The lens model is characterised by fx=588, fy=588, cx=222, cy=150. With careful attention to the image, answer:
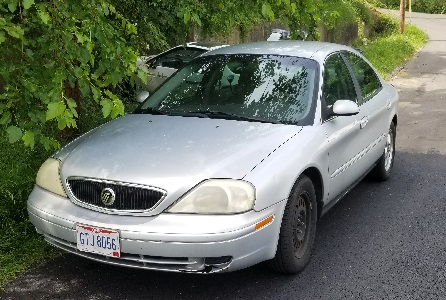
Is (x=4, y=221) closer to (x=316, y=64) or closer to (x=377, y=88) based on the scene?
(x=316, y=64)

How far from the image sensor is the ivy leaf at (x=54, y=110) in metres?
3.38

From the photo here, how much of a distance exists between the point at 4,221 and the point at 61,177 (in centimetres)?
122

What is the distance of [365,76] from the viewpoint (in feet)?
18.7

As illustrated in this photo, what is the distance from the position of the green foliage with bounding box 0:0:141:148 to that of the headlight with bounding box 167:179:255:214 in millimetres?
714

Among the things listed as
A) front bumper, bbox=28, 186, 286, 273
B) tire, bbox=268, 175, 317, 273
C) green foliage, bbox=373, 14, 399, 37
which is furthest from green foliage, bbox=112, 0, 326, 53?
green foliage, bbox=373, 14, 399, 37

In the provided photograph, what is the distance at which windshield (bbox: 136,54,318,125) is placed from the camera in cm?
444

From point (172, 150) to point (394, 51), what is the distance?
56.5 feet

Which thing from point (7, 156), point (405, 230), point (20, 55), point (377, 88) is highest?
point (20, 55)

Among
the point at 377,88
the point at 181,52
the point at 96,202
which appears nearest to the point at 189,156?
the point at 96,202

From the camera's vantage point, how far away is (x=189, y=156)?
3.70 meters

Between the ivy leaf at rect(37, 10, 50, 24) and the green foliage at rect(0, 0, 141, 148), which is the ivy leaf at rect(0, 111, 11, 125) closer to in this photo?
the green foliage at rect(0, 0, 141, 148)

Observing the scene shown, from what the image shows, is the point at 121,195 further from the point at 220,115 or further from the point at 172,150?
the point at 220,115

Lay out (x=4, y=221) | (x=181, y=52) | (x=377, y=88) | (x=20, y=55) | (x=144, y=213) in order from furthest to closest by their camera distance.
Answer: (x=181, y=52)
(x=377, y=88)
(x=4, y=221)
(x=20, y=55)
(x=144, y=213)

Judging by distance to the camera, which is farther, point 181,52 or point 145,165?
point 181,52
